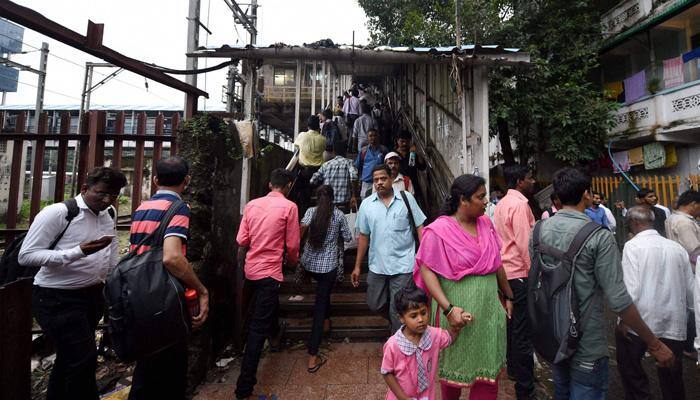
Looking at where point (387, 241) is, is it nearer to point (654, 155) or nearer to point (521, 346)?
point (521, 346)

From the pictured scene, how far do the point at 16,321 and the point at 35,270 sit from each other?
0.60 meters

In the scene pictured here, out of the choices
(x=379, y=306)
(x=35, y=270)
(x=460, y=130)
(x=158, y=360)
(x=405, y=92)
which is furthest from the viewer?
(x=405, y=92)

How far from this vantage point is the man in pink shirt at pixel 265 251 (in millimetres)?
3049

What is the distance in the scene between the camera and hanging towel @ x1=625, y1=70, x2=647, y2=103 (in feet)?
32.9

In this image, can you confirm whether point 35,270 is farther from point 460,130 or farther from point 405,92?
point 405,92

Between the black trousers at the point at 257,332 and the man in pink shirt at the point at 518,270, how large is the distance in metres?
2.27

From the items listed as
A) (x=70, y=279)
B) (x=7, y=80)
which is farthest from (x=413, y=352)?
(x=7, y=80)

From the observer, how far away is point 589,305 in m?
1.87

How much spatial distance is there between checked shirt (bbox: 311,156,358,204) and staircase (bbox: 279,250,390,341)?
1136 mm

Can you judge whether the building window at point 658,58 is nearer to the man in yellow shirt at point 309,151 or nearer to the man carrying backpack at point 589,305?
the man in yellow shirt at point 309,151

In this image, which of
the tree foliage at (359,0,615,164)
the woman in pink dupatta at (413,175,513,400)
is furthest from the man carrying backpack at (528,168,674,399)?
the tree foliage at (359,0,615,164)

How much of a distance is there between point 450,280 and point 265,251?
1860 millimetres

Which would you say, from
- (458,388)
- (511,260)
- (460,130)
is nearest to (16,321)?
(458,388)

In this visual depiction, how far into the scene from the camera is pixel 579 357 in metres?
1.88
